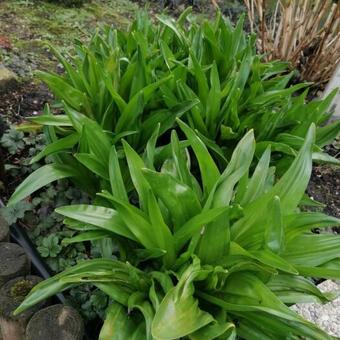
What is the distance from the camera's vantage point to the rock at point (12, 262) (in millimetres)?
1587

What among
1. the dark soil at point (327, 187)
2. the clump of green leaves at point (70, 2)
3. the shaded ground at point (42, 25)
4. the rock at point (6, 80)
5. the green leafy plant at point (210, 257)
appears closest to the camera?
the green leafy plant at point (210, 257)

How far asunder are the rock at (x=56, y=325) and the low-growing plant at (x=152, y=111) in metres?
0.48

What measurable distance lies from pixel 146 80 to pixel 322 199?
145 cm

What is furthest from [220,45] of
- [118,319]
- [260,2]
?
[118,319]

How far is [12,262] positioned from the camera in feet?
5.31

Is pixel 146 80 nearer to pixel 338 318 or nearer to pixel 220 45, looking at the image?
pixel 220 45

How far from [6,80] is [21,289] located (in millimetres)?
1816

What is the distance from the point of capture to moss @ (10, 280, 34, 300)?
1.49 meters

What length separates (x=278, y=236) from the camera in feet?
3.99

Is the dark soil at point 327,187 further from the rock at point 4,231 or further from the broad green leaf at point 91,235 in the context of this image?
the rock at point 4,231

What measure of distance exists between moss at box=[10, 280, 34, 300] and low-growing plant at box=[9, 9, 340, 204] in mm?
343

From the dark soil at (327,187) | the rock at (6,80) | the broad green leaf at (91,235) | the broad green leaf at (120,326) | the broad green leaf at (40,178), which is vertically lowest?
the dark soil at (327,187)

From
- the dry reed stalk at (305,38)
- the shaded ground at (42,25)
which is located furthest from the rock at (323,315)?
the shaded ground at (42,25)

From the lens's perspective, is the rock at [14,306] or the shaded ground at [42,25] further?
the shaded ground at [42,25]
